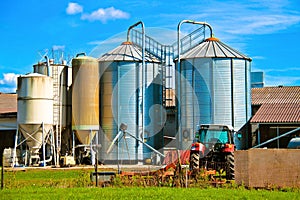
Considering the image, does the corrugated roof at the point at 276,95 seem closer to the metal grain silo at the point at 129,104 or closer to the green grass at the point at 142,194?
the metal grain silo at the point at 129,104

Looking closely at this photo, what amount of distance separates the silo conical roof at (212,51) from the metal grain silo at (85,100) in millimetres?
6873

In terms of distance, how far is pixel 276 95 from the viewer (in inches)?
1816

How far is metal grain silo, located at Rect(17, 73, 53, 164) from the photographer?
36.7 m

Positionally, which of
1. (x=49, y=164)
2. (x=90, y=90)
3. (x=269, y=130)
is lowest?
(x=49, y=164)

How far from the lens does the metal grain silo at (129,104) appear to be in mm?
37875

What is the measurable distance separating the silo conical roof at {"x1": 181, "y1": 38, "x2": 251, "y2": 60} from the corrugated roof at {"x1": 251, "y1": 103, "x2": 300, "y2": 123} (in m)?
4.25

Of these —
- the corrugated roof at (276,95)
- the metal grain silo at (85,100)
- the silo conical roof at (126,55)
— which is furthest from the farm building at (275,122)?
the metal grain silo at (85,100)

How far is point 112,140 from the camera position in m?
38.6

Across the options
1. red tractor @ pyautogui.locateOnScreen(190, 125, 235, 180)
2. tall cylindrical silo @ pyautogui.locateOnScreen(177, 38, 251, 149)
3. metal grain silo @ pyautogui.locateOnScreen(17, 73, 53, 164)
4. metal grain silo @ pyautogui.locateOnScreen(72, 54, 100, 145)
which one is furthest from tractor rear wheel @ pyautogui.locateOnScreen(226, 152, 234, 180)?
metal grain silo @ pyautogui.locateOnScreen(17, 73, 53, 164)

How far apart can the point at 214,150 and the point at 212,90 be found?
48.3ft

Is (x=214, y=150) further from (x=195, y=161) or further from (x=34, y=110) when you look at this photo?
(x=34, y=110)

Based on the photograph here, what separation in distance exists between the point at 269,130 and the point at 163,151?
25.8ft

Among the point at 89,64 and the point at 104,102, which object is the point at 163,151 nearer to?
the point at 104,102

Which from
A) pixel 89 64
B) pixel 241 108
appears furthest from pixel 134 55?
pixel 241 108
